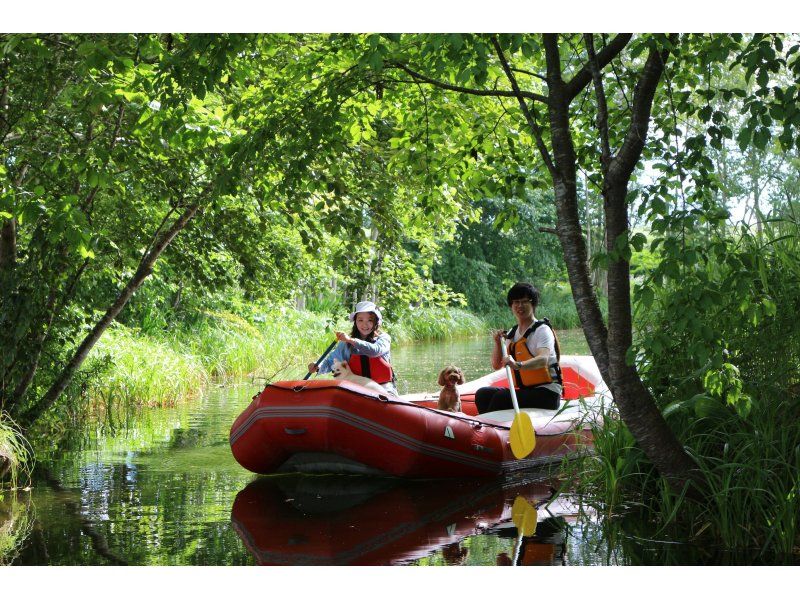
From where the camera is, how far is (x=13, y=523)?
5.06m

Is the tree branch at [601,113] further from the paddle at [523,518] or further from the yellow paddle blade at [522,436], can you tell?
the yellow paddle blade at [522,436]

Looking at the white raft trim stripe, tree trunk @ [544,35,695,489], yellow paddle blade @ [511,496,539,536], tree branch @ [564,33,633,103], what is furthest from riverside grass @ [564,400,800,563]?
tree branch @ [564,33,633,103]

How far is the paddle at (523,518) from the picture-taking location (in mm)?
4695

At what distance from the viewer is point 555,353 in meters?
6.80

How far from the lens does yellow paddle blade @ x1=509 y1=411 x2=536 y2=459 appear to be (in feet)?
20.2

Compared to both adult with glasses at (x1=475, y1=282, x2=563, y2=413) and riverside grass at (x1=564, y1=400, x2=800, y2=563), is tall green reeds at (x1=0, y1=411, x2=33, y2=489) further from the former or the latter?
riverside grass at (x1=564, y1=400, x2=800, y2=563)

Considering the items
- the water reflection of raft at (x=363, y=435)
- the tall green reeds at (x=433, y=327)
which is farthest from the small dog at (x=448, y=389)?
the tall green reeds at (x=433, y=327)

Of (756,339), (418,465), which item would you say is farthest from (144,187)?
(756,339)

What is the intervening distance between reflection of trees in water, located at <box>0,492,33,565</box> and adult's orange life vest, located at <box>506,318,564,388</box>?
130 inches

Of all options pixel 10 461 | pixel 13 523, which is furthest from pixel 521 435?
pixel 10 461

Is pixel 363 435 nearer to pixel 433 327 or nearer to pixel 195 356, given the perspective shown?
pixel 195 356
